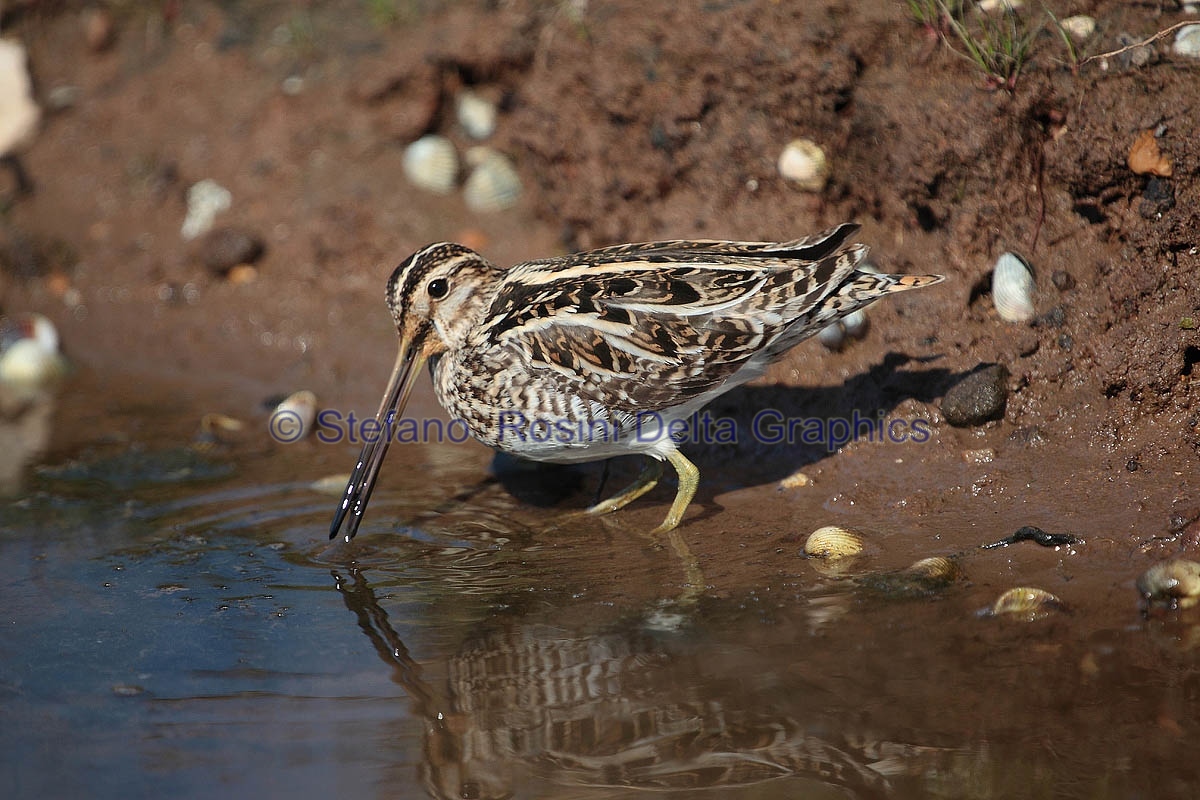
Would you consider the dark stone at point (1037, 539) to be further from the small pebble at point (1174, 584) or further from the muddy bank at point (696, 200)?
the small pebble at point (1174, 584)

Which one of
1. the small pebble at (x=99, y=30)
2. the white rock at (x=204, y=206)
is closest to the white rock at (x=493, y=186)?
the white rock at (x=204, y=206)

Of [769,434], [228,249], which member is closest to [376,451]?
[769,434]

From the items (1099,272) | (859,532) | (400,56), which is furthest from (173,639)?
(400,56)

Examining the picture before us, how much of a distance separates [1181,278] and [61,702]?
14.9 feet

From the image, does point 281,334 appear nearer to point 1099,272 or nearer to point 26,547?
point 26,547

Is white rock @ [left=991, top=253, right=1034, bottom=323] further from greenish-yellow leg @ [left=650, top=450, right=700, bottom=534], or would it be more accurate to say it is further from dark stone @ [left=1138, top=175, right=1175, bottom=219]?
greenish-yellow leg @ [left=650, top=450, right=700, bottom=534]

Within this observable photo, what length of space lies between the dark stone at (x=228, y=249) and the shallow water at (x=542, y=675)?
109 inches

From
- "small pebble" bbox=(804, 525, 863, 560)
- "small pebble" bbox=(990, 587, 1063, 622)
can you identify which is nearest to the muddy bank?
"small pebble" bbox=(804, 525, 863, 560)

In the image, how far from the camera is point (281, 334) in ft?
23.6

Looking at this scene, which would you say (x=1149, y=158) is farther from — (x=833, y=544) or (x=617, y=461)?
(x=617, y=461)

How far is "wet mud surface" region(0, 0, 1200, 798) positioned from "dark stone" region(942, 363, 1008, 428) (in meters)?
0.07

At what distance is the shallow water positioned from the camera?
321cm

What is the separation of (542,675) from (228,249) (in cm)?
464

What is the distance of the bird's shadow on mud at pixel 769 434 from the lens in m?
5.30
